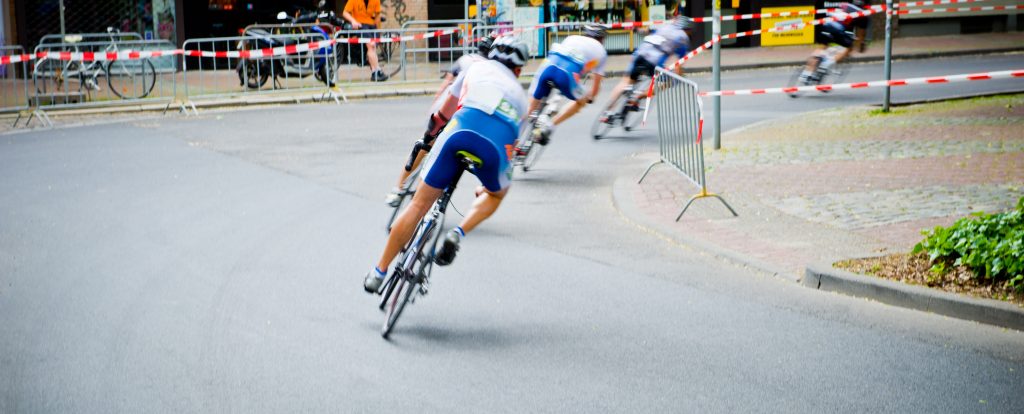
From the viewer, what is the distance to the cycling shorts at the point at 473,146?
22.7 feet

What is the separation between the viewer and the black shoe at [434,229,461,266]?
666cm

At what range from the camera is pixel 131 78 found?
20.8 metres

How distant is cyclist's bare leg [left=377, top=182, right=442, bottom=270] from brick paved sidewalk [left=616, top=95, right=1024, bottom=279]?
101 inches

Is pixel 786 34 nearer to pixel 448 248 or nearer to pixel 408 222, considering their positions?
pixel 408 222

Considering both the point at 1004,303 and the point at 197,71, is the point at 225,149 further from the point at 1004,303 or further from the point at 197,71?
the point at 197,71

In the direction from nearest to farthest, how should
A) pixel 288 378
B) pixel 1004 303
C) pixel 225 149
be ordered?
pixel 288 378, pixel 1004 303, pixel 225 149

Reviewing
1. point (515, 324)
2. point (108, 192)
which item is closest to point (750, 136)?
point (108, 192)

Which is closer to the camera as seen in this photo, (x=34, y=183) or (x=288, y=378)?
(x=288, y=378)

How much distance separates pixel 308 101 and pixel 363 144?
19.6 ft

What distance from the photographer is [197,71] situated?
26484 mm

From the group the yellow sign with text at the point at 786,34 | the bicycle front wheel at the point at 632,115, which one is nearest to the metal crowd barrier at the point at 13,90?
the bicycle front wheel at the point at 632,115

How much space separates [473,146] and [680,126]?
15.9ft

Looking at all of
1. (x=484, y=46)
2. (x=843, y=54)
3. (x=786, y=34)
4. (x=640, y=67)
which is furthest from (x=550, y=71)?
(x=786, y=34)

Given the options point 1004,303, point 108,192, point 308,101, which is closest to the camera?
point 1004,303
